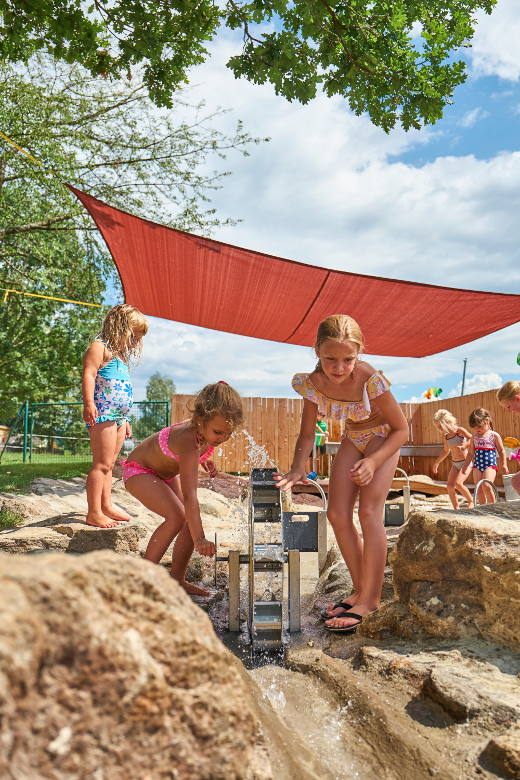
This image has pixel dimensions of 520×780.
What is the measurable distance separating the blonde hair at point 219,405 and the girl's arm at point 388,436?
0.67 metres

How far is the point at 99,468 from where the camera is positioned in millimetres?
3463

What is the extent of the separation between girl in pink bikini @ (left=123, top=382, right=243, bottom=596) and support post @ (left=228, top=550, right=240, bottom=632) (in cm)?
14

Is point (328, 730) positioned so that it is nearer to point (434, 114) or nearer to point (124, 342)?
point (124, 342)

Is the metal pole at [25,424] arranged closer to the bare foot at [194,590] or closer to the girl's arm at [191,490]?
the bare foot at [194,590]

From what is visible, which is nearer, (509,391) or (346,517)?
(346,517)

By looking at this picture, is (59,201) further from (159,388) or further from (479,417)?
(159,388)

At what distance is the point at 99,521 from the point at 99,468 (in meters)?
0.34

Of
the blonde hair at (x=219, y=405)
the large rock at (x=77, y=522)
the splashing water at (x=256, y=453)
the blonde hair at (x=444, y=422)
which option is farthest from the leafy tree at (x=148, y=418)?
the blonde hair at (x=219, y=405)

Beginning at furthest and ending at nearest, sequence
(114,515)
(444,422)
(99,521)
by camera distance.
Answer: (444,422) → (114,515) → (99,521)

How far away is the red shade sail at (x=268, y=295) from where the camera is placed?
5.82 meters

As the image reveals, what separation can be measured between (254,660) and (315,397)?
128 cm

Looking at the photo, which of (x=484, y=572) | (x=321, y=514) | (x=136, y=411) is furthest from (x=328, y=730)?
(x=136, y=411)

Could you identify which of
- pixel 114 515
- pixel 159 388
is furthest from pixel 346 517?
pixel 159 388

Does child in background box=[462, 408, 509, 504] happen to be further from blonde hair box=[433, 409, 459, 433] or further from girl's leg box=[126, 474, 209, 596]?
girl's leg box=[126, 474, 209, 596]
